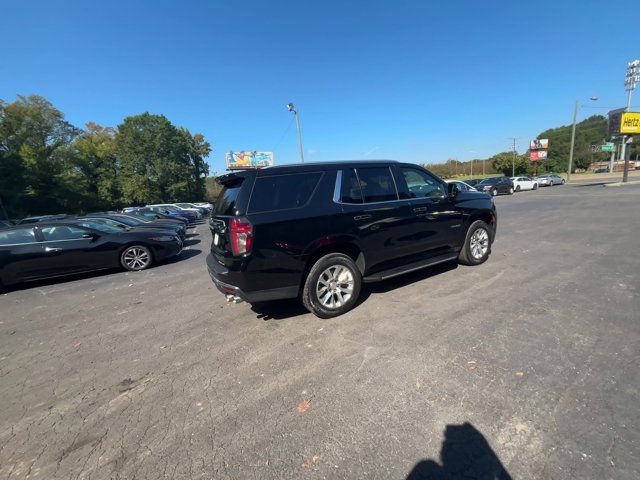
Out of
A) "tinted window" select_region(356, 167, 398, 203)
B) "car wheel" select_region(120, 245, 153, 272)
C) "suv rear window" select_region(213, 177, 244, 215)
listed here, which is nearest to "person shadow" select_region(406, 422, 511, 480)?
"tinted window" select_region(356, 167, 398, 203)

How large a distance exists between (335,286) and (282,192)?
1373 millimetres

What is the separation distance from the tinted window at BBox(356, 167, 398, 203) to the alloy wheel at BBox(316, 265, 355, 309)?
105 cm

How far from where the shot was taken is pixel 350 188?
3941mm

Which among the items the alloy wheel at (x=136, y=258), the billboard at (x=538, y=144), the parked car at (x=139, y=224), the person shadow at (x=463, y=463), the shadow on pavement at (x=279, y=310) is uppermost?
the billboard at (x=538, y=144)

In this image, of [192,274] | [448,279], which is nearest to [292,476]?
[448,279]

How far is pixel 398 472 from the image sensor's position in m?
1.77

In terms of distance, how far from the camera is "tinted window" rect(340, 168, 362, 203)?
3881 mm

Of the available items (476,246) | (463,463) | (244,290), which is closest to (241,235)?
(244,290)

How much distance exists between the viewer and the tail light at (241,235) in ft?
10.7

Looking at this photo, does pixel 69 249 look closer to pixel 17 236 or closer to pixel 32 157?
pixel 17 236

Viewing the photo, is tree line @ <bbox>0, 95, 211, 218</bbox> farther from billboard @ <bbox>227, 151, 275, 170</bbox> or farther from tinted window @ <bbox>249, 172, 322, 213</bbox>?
tinted window @ <bbox>249, 172, 322, 213</bbox>

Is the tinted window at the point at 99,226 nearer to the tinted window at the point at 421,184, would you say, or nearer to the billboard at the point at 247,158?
the tinted window at the point at 421,184

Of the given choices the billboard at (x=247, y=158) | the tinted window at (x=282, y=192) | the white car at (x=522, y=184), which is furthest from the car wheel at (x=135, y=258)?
the billboard at (x=247, y=158)

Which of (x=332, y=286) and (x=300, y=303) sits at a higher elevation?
(x=332, y=286)
